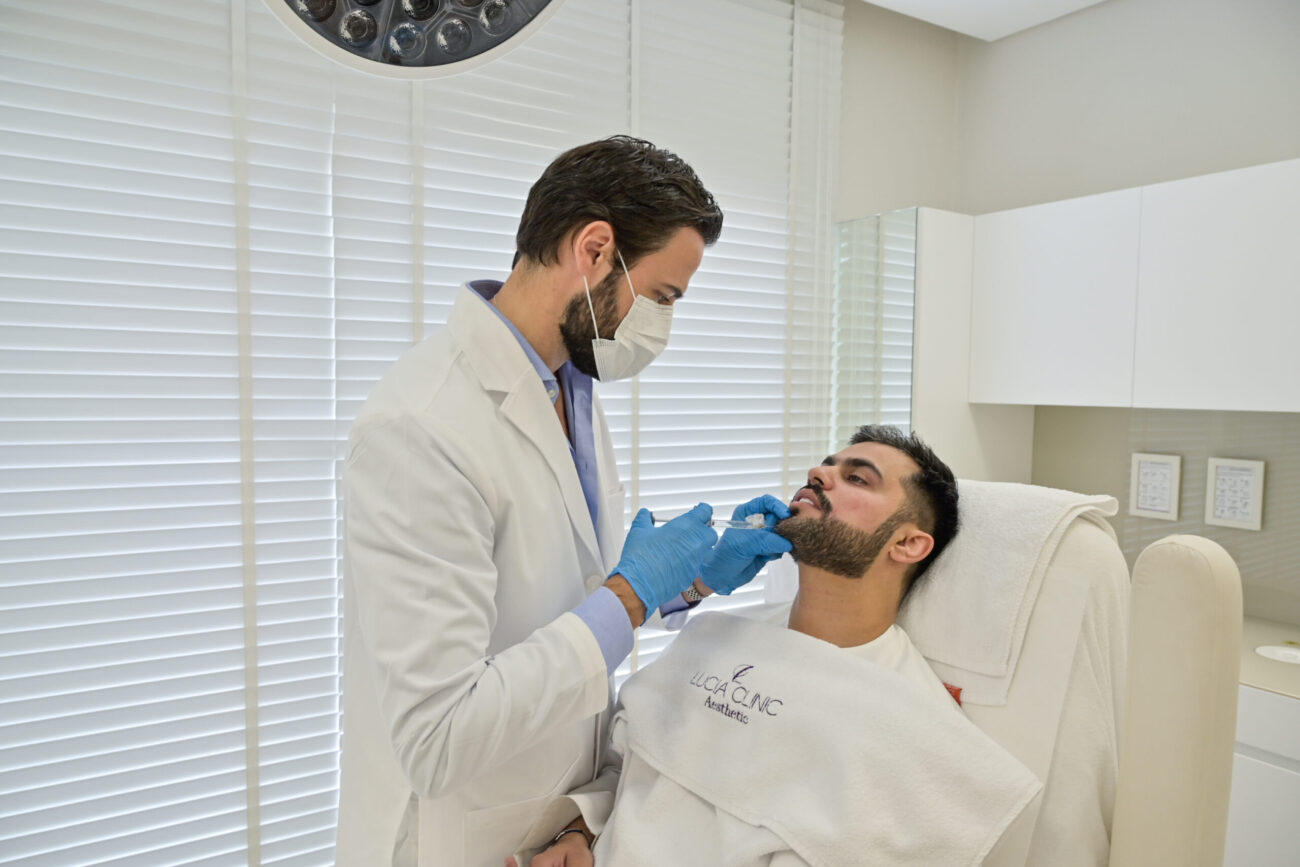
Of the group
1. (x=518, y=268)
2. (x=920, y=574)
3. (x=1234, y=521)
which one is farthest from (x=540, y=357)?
(x=1234, y=521)

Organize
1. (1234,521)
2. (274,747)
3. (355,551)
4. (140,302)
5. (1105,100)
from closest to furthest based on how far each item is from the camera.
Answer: (355,551)
(140,302)
(274,747)
(1234,521)
(1105,100)

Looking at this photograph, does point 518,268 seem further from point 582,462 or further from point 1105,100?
point 1105,100

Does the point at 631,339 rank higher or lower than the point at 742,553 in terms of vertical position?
higher

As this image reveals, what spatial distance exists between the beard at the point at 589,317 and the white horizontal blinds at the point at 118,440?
0.98 metres

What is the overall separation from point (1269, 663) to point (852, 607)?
4.66 ft

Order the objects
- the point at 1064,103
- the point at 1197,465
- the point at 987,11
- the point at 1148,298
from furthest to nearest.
A: 1. the point at 1064,103
2. the point at 987,11
3. the point at 1197,465
4. the point at 1148,298

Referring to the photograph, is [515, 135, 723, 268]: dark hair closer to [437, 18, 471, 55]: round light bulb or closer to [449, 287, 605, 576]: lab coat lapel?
[449, 287, 605, 576]: lab coat lapel

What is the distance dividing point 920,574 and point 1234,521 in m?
1.60

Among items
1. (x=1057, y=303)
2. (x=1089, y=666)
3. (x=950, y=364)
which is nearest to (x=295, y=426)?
(x=1089, y=666)

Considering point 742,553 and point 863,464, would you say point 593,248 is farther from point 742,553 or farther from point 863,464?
point 863,464

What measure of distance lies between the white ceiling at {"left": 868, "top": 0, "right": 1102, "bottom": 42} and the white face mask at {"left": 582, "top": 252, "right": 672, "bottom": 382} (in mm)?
1784

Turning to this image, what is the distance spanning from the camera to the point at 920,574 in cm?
144

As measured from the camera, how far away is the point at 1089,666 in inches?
46.6

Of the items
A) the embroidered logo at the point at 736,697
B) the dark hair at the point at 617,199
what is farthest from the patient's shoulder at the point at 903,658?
the dark hair at the point at 617,199
